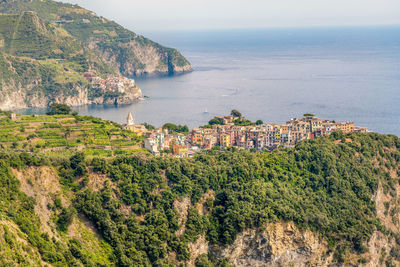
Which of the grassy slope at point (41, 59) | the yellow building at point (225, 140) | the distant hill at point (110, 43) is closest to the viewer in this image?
the yellow building at point (225, 140)

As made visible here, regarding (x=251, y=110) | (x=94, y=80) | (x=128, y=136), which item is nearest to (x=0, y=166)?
(x=128, y=136)

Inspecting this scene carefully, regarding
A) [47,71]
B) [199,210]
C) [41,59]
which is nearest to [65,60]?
[41,59]

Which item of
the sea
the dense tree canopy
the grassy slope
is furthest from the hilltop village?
the grassy slope

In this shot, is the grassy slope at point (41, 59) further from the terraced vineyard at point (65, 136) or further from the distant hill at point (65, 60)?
the terraced vineyard at point (65, 136)

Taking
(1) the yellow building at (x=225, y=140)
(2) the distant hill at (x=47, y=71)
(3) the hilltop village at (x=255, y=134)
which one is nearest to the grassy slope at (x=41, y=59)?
(2) the distant hill at (x=47, y=71)

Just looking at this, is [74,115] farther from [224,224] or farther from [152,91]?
[152,91]

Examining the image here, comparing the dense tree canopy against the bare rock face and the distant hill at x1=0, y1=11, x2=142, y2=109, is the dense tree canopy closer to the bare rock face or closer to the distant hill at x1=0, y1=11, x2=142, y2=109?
the bare rock face

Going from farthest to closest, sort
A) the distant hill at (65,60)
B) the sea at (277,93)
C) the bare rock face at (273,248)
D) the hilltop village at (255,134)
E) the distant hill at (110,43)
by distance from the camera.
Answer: the distant hill at (110,43) → the distant hill at (65,60) → the sea at (277,93) → the hilltop village at (255,134) → the bare rock face at (273,248)
